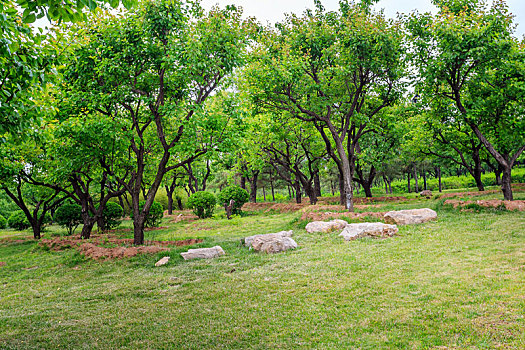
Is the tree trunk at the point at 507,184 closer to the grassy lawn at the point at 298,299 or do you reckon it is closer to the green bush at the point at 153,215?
the grassy lawn at the point at 298,299

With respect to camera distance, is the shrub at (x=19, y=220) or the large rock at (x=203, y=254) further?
the shrub at (x=19, y=220)

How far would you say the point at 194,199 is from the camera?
68.3 feet

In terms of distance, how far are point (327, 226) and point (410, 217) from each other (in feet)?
8.70

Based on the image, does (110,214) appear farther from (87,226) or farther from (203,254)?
(203,254)

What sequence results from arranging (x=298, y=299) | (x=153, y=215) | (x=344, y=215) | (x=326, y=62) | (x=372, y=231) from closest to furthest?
(x=298, y=299), (x=372, y=231), (x=344, y=215), (x=326, y=62), (x=153, y=215)

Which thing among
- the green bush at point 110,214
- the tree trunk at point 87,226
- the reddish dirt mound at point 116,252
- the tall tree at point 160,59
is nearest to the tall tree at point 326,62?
the tall tree at point 160,59

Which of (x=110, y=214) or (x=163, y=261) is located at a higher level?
(x=110, y=214)

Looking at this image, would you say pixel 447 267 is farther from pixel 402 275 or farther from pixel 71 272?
pixel 71 272

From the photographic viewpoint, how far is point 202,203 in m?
20.7

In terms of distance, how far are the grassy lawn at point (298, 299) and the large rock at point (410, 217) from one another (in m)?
1.62

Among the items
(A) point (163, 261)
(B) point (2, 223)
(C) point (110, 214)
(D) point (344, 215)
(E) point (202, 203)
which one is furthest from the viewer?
(B) point (2, 223)

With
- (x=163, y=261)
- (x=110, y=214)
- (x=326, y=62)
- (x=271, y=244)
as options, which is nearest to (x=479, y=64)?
(x=326, y=62)

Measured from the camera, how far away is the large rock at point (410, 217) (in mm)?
10258

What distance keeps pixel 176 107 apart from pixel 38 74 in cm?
499
